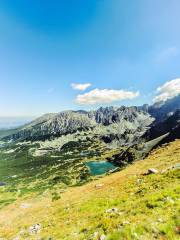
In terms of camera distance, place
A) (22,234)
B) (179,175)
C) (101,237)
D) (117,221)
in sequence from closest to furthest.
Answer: (101,237) < (117,221) < (22,234) < (179,175)

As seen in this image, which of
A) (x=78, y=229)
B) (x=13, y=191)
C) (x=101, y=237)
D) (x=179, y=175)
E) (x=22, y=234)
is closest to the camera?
(x=101, y=237)

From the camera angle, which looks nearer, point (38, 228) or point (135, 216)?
point (135, 216)

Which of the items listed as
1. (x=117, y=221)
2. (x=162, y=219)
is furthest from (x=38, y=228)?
(x=162, y=219)

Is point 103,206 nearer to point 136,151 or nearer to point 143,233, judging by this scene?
point 143,233

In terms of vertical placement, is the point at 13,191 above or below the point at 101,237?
below

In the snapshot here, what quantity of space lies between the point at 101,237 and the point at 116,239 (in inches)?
54.2

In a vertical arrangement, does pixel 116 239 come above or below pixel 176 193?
below

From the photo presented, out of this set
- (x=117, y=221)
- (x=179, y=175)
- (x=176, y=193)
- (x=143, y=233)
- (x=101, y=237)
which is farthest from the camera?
(x=179, y=175)

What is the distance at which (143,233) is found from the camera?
12.6m

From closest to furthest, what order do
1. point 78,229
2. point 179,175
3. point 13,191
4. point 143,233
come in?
1. point 143,233
2. point 78,229
3. point 179,175
4. point 13,191

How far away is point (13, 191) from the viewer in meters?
183

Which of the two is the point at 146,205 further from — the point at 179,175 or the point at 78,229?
the point at 179,175

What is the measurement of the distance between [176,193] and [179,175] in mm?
7877

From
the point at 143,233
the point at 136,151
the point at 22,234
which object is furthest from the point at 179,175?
the point at 136,151
